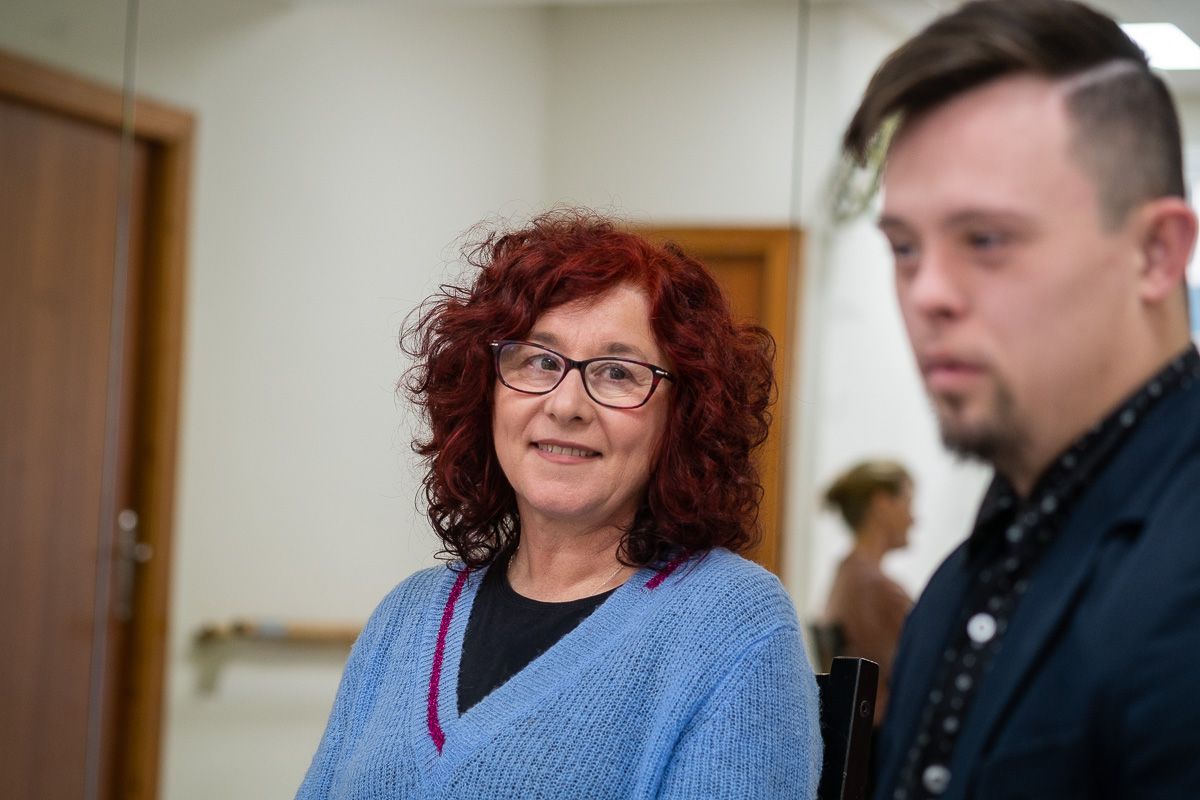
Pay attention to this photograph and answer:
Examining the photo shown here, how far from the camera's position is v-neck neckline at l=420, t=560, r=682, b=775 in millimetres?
1411

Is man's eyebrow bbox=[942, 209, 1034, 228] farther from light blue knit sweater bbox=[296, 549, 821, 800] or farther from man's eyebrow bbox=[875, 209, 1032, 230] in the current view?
light blue knit sweater bbox=[296, 549, 821, 800]

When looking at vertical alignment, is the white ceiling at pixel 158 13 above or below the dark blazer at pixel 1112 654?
above

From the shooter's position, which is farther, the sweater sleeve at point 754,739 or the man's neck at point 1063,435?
the sweater sleeve at point 754,739

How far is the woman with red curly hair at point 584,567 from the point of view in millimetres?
1357

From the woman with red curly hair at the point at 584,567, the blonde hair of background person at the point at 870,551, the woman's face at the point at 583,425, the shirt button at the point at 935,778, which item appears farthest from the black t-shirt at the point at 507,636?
the blonde hair of background person at the point at 870,551

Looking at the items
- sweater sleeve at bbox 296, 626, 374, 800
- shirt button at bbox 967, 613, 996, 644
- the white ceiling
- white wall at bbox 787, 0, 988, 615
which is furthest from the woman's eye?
the white ceiling

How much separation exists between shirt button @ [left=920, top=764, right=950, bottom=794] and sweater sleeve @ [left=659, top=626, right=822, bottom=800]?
62 centimetres

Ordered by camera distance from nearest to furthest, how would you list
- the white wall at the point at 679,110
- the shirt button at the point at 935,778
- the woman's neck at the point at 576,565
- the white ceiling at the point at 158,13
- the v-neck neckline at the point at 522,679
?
1. the shirt button at the point at 935,778
2. the v-neck neckline at the point at 522,679
3. the woman's neck at the point at 576,565
4. the white ceiling at the point at 158,13
5. the white wall at the point at 679,110

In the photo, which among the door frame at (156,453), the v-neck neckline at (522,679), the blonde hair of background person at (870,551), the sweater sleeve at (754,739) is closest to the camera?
the sweater sleeve at (754,739)

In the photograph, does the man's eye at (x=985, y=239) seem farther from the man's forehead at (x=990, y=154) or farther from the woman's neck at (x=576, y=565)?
the woman's neck at (x=576, y=565)

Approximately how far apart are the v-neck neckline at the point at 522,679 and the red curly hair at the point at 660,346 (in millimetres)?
56

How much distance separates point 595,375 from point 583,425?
0.18ft

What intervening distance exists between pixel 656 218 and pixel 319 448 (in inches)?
40.3

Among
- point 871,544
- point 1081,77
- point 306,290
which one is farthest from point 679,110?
point 1081,77
